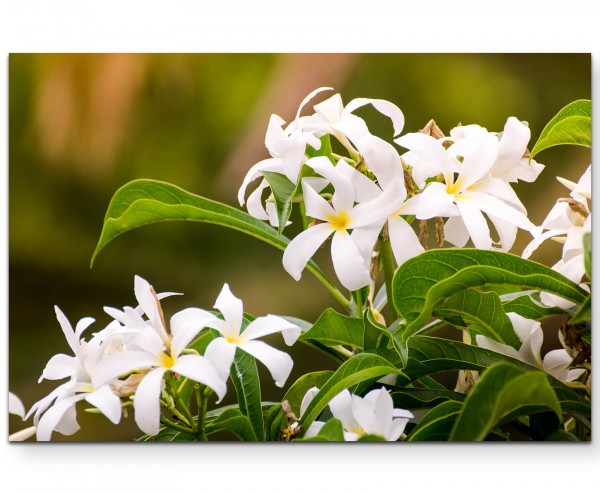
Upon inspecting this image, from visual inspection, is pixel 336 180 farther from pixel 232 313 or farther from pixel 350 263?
pixel 232 313

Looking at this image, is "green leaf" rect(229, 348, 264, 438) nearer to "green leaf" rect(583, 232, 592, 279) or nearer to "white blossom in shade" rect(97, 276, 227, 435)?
"white blossom in shade" rect(97, 276, 227, 435)

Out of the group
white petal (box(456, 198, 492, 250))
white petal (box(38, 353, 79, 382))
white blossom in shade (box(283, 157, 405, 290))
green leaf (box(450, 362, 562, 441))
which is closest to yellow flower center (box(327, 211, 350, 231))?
white blossom in shade (box(283, 157, 405, 290))

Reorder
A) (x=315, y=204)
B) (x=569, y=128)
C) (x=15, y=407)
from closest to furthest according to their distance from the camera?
1. (x=315, y=204)
2. (x=569, y=128)
3. (x=15, y=407)

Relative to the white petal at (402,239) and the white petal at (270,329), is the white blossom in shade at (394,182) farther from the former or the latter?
the white petal at (270,329)

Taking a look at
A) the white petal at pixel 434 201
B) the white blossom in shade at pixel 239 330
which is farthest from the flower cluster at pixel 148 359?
the white petal at pixel 434 201

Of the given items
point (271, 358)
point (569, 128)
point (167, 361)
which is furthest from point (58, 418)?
point (569, 128)
